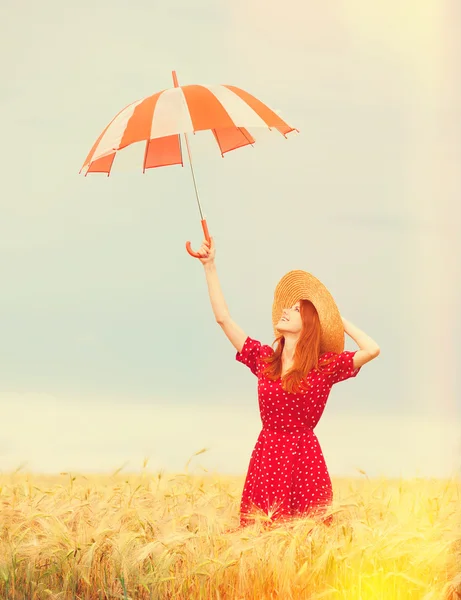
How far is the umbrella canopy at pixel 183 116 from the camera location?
Answer: 199 inches

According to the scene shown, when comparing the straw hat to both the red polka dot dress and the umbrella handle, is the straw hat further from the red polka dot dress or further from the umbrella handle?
the umbrella handle

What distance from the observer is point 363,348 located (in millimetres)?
5293

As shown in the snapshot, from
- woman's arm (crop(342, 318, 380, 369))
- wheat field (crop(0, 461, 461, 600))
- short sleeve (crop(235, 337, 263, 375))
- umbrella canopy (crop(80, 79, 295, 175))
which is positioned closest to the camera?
wheat field (crop(0, 461, 461, 600))

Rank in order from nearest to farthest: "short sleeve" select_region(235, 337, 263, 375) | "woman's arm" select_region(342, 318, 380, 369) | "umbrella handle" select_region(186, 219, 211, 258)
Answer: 1. "woman's arm" select_region(342, 318, 380, 369)
2. "umbrella handle" select_region(186, 219, 211, 258)
3. "short sleeve" select_region(235, 337, 263, 375)

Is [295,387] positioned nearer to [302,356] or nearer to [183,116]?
[302,356]

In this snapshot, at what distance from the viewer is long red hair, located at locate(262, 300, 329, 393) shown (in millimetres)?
5293

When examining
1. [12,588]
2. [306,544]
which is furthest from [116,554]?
[306,544]

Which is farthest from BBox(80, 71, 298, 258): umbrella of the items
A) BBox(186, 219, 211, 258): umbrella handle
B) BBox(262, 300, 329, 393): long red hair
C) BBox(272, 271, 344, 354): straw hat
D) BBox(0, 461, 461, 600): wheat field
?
BBox(0, 461, 461, 600): wheat field

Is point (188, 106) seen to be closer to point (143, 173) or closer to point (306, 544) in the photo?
point (143, 173)

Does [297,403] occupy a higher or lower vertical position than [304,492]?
higher

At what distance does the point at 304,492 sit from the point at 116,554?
51.5 inches

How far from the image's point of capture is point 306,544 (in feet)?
14.9

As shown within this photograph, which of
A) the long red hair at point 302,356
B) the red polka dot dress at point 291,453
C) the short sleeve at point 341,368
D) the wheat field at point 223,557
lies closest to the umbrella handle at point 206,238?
the long red hair at point 302,356

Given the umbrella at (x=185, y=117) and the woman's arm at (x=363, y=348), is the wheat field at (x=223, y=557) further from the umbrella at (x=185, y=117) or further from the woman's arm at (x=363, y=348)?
the umbrella at (x=185, y=117)
